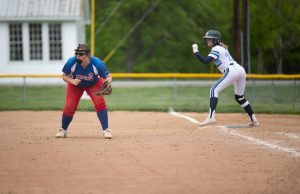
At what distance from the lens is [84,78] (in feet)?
→ 37.1

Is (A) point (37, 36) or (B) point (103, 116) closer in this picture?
(B) point (103, 116)

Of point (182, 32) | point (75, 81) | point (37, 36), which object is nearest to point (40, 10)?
point (37, 36)

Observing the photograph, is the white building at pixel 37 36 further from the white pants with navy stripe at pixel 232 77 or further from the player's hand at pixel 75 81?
the player's hand at pixel 75 81

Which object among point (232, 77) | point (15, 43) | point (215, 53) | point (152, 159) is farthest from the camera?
point (15, 43)

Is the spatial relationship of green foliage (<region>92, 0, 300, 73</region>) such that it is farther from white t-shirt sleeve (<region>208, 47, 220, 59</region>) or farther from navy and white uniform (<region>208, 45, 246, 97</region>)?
white t-shirt sleeve (<region>208, 47, 220, 59</region>)

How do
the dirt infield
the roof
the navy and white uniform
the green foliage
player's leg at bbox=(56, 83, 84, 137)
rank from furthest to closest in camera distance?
the green foliage
the roof
the navy and white uniform
player's leg at bbox=(56, 83, 84, 137)
the dirt infield

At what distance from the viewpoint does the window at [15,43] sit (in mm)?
35312

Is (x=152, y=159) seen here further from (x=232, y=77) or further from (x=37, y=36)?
(x=37, y=36)

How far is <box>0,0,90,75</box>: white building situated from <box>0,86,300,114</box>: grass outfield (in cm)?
451

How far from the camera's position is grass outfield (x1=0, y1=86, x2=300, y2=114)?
752 inches

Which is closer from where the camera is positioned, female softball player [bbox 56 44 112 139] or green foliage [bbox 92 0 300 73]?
female softball player [bbox 56 44 112 139]

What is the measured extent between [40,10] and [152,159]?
27.0 meters

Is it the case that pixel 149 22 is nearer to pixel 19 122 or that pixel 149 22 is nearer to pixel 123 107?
pixel 123 107

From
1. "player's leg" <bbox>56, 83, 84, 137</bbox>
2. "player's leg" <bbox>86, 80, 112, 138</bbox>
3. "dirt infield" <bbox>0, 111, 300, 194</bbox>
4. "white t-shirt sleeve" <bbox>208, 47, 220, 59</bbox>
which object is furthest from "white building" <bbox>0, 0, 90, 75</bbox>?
"player's leg" <bbox>86, 80, 112, 138</bbox>
